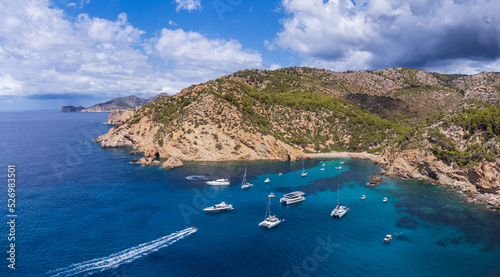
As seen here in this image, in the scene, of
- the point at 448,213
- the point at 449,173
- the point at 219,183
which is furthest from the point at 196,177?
the point at 449,173

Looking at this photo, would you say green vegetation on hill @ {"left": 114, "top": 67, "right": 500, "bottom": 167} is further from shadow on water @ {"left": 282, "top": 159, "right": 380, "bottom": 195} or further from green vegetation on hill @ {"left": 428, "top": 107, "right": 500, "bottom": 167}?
shadow on water @ {"left": 282, "top": 159, "right": 380, "bottom": 195}

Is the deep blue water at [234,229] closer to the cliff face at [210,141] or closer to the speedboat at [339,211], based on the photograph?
the speedboat at [339,211]

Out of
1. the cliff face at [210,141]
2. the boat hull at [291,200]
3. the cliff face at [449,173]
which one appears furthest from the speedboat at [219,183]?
the cliff face at [449,173]

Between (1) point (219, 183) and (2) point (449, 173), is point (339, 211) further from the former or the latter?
(2) point (449, 173)

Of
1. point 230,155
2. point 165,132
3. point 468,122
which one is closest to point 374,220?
point 468,122

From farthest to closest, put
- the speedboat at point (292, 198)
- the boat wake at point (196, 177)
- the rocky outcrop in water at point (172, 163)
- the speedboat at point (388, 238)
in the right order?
the rocky outcrop in water at point (172, 163)
the boat wake at point (196, 177)
the speedboat at point (292, 198)
the speedboat at point (388, 238)

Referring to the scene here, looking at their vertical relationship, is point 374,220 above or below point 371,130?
below

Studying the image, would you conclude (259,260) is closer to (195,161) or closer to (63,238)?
(63,238)
